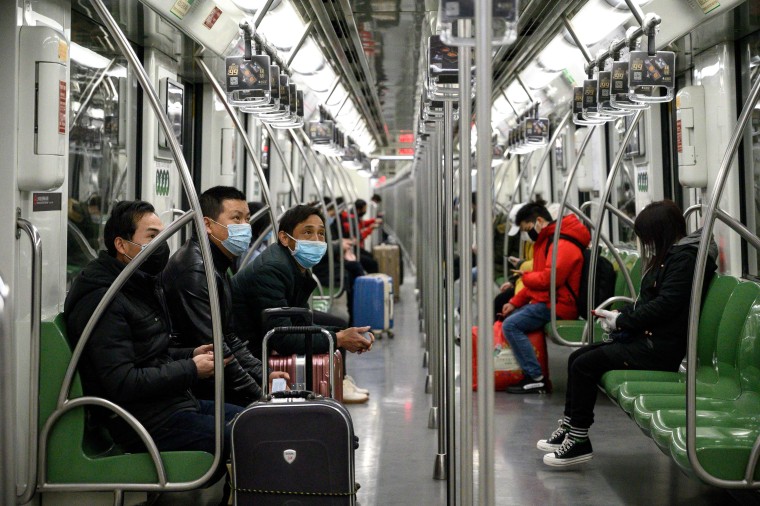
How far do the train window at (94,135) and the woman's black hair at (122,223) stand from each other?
4.46 feet

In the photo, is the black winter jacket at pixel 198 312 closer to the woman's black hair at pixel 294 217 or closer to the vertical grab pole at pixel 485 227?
the woman's black hair at pixel 294 217

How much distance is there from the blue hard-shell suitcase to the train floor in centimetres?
235

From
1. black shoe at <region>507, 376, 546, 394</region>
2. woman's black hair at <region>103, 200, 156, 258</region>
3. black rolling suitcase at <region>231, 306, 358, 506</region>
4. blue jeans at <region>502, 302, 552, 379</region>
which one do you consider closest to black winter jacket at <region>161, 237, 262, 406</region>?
woman's black hair at <region>103, 200, 156, 258</region>

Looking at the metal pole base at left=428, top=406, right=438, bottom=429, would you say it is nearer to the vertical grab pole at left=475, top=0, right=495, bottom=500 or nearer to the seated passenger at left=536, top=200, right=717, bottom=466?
the seated passenger at left=536, top=200, right=717, bottom=466

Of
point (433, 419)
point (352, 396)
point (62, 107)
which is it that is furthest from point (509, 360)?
point (62, 107)

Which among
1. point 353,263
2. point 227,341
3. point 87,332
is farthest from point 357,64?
point 87,332

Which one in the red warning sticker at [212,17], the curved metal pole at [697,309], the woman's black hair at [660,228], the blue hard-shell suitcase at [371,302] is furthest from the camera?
the blue hard-shell suitcase at [371,302]

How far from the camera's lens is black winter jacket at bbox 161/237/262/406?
3.96 m

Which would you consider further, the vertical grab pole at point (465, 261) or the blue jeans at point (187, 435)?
the blue jeans at point (187, 435)

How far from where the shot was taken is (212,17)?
5531 mm

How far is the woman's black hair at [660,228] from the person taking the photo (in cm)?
469

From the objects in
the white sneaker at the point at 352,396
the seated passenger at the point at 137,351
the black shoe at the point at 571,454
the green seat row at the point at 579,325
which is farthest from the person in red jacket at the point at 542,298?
the seated passenger at the point at 137,351

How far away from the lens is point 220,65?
6.51 meters

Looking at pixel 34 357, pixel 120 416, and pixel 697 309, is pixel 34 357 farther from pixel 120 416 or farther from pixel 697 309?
pixel 697 309
